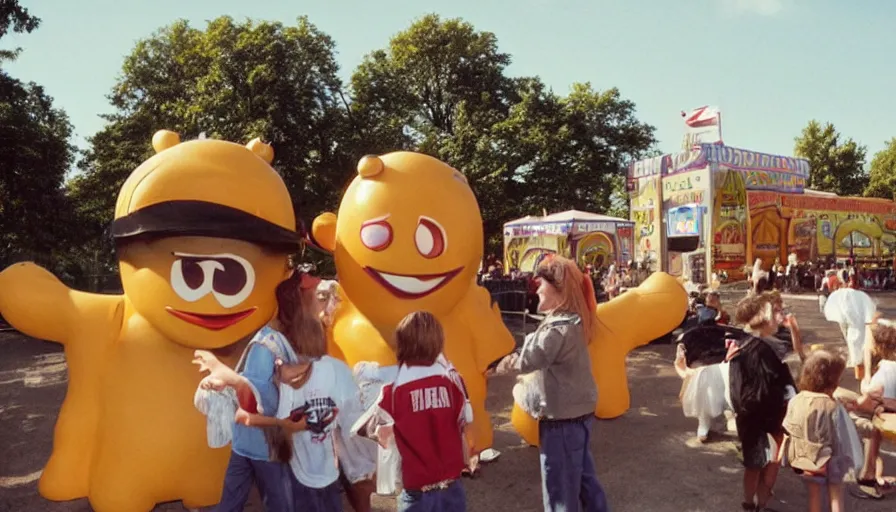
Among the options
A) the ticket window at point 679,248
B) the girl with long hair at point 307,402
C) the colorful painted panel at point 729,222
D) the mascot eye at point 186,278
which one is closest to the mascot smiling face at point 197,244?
the mascot eye at point 186,278

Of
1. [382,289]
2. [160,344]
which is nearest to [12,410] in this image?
[160,344]

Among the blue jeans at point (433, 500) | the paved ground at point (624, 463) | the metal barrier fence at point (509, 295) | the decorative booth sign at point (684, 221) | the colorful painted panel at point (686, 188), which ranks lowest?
the paved ground at point (624, 463)

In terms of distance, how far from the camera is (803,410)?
3256 millimetres

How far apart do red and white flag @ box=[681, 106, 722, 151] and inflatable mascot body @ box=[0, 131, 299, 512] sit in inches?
758

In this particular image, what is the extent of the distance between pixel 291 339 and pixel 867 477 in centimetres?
389

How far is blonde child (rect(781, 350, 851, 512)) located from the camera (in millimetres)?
3195

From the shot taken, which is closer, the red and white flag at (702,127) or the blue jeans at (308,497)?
the blue jeans at (308,497)

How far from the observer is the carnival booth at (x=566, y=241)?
1851 cm

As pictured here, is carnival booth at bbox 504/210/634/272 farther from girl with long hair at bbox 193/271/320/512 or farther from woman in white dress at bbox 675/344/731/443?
girl with long hair at bbox 193/271/320/512

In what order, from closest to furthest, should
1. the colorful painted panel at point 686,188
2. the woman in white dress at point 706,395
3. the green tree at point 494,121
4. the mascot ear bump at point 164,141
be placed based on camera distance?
the mascot ear bump at point 164,141, the woman in white dress at point 706,395, the colorful painted panel at point 686,188, the green tree at point 494,121

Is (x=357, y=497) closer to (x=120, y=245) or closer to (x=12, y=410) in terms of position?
(x=120, y=245)

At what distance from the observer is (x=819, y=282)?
1941cm

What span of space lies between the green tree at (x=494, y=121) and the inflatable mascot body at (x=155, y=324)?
59.6ft

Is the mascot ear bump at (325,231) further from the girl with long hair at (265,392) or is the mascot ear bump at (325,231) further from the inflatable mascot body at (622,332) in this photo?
the inflatable mascot body at (622,332)
